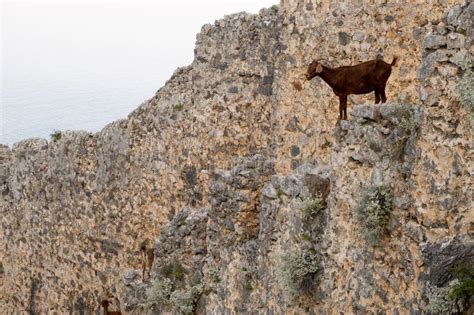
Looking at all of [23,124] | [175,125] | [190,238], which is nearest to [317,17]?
[190,238]

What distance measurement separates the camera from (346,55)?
1388 centimetres

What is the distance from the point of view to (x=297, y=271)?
9.05 metres

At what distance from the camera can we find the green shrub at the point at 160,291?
13969 mm

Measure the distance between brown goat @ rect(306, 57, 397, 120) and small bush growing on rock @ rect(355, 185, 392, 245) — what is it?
2.89 m

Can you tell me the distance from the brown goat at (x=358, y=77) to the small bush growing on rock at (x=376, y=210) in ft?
9.47

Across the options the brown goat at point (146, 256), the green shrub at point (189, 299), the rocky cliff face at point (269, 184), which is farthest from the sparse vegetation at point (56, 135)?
the green shrub at point (189, 299)

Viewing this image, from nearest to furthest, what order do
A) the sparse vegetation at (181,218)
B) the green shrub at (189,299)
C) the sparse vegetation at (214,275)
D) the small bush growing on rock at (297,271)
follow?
the small bush growing on rock at (297,271) → the sparse vegetation at (214,275) → the green shrub at (189,299) → the sparse vegetation at (181,218)

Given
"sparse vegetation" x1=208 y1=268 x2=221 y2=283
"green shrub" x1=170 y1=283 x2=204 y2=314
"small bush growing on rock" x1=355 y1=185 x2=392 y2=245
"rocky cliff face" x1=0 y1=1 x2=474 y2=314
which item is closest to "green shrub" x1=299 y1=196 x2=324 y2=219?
"rocky cliff face" x1=0 y1=1 x2=474 y2=314

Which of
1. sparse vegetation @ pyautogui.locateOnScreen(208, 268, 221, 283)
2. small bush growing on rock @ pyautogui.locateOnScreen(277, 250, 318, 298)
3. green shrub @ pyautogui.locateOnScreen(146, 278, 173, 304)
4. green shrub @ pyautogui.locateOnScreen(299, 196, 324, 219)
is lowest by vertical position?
green shrub @ pyautogui.locateOnScreen(146, 278, 173, 304)

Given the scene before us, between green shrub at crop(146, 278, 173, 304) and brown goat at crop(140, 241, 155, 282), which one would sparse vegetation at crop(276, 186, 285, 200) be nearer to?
green shrub at crop(146, 278, 173, 304)

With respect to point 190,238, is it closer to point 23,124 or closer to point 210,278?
point 210,278

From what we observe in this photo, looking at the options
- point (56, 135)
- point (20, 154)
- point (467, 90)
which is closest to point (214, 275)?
point (467, 90)

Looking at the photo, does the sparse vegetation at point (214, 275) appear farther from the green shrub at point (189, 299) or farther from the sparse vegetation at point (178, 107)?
the sparse vegetation at point (178, 107)

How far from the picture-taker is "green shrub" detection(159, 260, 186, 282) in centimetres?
1384
